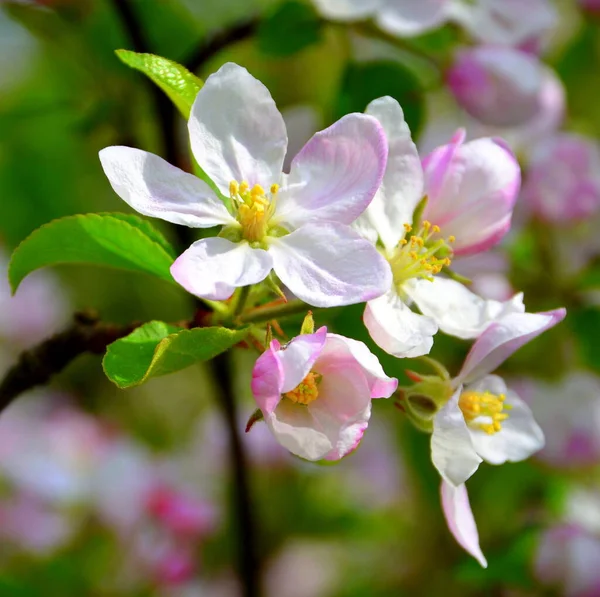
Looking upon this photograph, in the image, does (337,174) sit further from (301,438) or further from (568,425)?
(568,425)

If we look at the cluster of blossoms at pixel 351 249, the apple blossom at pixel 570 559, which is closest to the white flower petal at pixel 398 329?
the cluster of blossoms at pixel 351 249

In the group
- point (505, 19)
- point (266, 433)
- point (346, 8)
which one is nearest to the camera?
point (346, 8)

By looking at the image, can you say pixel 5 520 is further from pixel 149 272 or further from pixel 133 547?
pixel 149 272

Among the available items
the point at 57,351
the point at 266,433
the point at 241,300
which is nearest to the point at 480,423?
the point at 241,300

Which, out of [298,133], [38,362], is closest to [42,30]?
[298,133]

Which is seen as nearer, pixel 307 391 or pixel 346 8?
pixel 307 391

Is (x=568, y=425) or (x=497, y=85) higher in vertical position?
(x=497, y=85)
